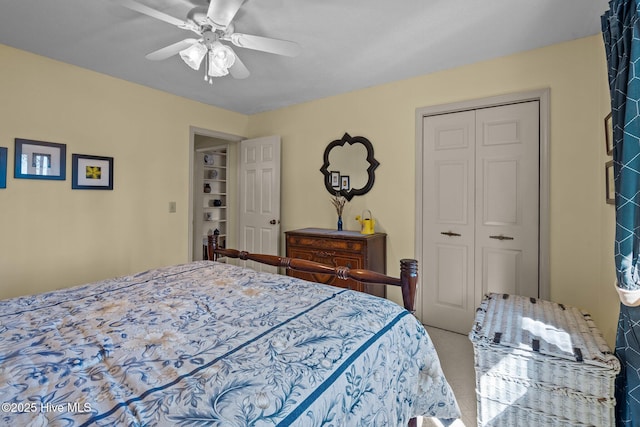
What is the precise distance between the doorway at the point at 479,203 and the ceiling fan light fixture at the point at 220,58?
1929 millimetres

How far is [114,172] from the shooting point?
3154mm

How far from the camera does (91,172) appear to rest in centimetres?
298

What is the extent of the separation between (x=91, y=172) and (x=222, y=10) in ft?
7.62

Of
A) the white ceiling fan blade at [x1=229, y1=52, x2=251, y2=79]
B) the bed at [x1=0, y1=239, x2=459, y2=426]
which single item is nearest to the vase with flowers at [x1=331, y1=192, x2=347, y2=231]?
the white ceiling fan blade at [x1=229, y1=52, x2=251, y2=79]

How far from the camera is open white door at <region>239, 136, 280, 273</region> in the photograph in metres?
4.02

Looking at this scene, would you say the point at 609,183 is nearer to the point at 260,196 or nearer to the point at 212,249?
the point at 212,249

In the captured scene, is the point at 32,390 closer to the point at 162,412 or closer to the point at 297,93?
the point at 162,412

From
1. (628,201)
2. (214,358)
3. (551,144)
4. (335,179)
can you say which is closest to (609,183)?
(551,144)

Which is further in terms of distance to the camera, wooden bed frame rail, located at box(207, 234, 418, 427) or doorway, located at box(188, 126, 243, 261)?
doorway, located at box(188, 126, 243, 261)

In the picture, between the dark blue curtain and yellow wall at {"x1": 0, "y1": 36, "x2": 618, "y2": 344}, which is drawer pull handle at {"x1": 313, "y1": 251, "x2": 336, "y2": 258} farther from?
the dark blue curtain

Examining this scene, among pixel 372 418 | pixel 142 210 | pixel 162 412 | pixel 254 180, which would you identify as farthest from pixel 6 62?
pixel 372 418

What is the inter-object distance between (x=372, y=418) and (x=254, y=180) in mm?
3615

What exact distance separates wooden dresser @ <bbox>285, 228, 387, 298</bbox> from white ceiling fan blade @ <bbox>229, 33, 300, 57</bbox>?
177 centimetres

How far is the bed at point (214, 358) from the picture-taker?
0.72 metres
